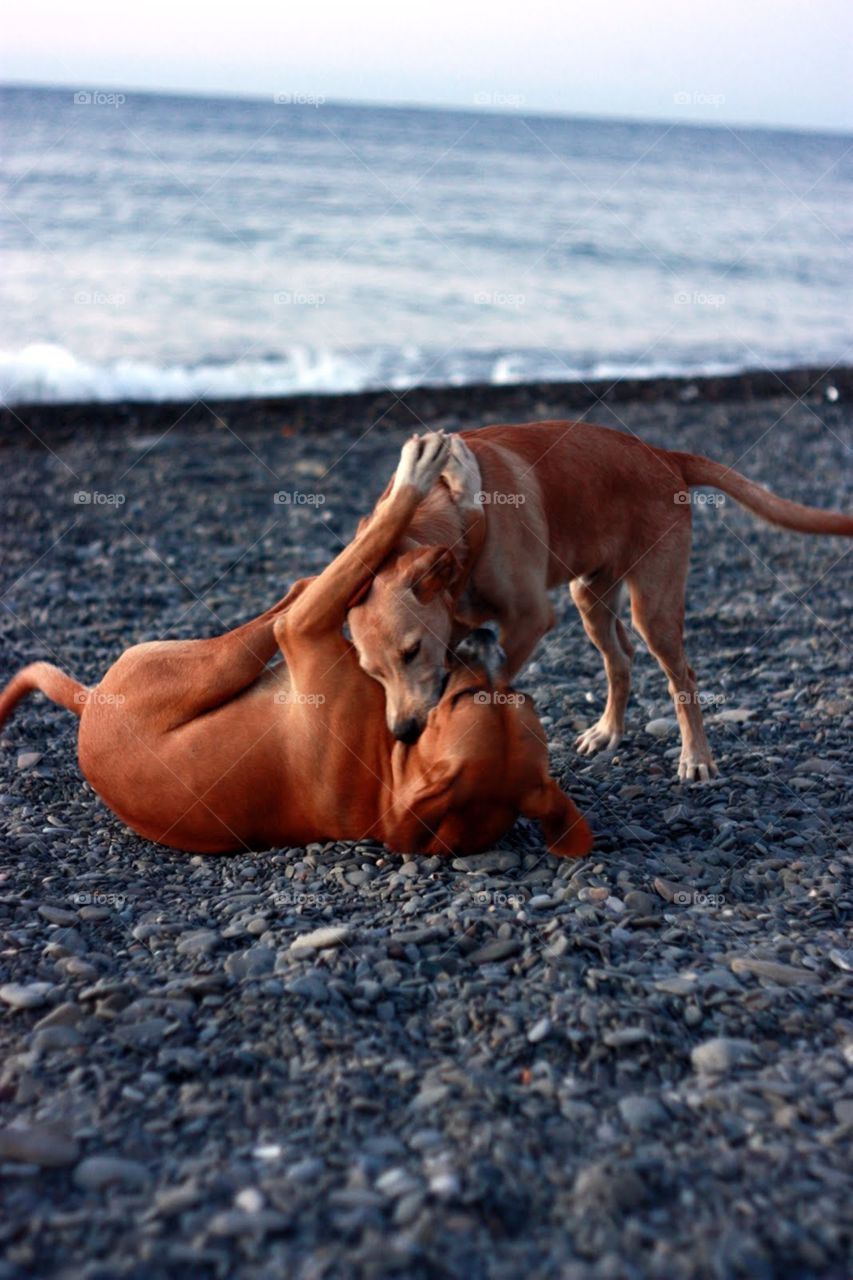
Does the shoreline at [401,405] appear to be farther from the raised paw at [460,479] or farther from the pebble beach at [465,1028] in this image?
the raised paw at [460,479]

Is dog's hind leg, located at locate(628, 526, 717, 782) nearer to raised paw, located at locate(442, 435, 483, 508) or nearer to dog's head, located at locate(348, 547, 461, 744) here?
raised paw, located at locate(442, 435, 483, 508)

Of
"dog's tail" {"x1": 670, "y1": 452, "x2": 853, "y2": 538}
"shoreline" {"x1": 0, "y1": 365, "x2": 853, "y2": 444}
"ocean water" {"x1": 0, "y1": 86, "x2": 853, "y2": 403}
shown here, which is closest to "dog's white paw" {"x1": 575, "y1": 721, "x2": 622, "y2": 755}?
"dog's tail" {"x1": 670, "y1": 452, "x2": 853, "y2": 538}

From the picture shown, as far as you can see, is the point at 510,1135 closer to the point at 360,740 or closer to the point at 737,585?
the point at 360,740

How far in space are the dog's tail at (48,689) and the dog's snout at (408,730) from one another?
4.60 ft

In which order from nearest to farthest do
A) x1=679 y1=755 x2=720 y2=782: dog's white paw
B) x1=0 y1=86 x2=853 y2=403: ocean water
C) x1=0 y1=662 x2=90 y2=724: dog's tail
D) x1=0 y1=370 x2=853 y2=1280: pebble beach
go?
Answer: x1=0 y1=370 x2=853 y2=1280: pebble beach
x1=0 y1=662 x2=90 y2=724: dog's tail
x1=679 y1=755 x2=720 y2=782: dog's white paw
x1=0 y1=86 x2=853 y2=403: ocean water

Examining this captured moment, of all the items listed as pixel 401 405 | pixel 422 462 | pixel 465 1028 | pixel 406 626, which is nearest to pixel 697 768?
pixel 406 626

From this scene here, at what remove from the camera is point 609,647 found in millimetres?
6121

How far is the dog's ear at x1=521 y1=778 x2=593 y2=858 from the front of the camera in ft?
14.1

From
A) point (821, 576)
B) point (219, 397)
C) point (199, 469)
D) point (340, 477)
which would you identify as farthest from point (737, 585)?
point (219, 397)

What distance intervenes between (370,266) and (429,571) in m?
19.7

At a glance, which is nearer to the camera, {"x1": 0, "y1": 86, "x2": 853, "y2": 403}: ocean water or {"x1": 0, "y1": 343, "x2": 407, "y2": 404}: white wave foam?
{"x1": 0, "y1": 343, "x2": 407, "y2": 404}: white wave foam

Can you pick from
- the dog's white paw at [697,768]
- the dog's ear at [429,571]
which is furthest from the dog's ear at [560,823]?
the dog's white paw at [697,768]

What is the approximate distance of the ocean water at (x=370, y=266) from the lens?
56.0 ft

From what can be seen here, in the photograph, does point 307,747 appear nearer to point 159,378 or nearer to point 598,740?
point 598,740
